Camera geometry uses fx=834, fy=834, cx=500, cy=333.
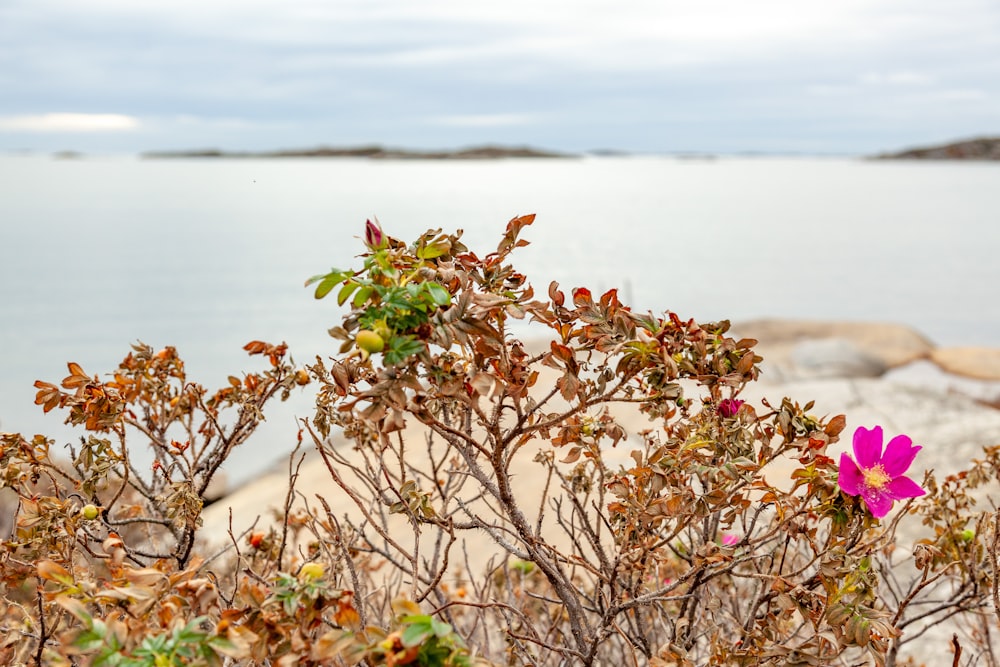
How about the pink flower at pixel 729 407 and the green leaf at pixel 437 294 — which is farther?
the pink flower at pixel 729 407

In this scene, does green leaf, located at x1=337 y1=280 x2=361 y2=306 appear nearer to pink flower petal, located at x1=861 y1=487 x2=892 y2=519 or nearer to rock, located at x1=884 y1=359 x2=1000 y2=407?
pink flower petal, located at x1=861 y1=487 x2=892 y2=519

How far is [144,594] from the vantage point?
1175mm

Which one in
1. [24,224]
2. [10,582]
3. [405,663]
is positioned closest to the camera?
[405,663]

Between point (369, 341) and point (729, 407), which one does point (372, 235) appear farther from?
point (729, 407)

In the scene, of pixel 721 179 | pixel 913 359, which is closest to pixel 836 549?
pixel 913 359

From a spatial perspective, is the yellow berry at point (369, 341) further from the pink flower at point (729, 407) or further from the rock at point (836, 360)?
the rock at point (836, 360)

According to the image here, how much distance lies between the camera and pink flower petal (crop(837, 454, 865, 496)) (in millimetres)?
1466

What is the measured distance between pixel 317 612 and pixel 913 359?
44.4 feet

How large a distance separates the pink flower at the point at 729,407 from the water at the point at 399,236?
0.79 meters

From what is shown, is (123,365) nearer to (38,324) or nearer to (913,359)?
(913,359)

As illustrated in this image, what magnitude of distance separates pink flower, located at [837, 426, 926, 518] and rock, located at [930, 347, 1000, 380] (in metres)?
11.9

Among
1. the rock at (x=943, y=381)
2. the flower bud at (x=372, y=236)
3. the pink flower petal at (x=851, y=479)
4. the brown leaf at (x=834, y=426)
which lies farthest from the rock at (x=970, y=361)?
the flower bud at (x=372, y=236)

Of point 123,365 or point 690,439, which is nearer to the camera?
point 690,439

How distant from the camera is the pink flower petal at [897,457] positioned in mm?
1488
